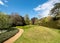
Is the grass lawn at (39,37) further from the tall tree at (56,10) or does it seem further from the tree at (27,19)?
the tree at (27,19)

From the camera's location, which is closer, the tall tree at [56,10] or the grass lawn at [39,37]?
the grass lawn at [39,37]

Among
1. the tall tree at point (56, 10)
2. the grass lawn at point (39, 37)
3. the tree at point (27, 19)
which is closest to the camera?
the grass lawn at point (39, 37)

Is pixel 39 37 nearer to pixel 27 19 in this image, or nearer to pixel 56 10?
pixel 56 10

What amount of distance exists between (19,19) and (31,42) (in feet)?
168

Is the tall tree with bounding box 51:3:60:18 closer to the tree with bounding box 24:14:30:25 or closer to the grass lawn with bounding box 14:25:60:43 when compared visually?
the grass lawn with bounding box 14:25:60:43

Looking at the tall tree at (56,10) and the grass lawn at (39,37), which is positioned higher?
the tall tree at (56,10)

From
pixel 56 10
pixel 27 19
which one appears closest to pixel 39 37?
pixel 56 10

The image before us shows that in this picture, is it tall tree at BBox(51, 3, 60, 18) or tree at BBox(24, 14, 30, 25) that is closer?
tall tree at BBox(51, 3, 60, 18)

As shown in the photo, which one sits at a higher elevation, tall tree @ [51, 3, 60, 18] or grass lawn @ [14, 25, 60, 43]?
tall tree @ [51, 3, 60, 18]

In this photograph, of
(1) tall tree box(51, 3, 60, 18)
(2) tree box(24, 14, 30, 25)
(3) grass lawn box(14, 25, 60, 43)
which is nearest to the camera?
(3) grass lawn box(14, 25, 60, 43)

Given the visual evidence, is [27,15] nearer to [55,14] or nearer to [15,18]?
[15,18]

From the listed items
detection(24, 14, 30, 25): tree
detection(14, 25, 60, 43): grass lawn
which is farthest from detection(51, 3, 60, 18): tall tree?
detection(24, 14, 30, 25): tree

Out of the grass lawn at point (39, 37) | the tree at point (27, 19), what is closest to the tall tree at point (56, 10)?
the grass lawn at point (39, 37)

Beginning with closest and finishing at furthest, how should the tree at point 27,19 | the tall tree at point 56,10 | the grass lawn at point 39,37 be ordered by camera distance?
the grass lawn at point 39,37 → the tall tree at point 56,10 → the tree at point 27,19
